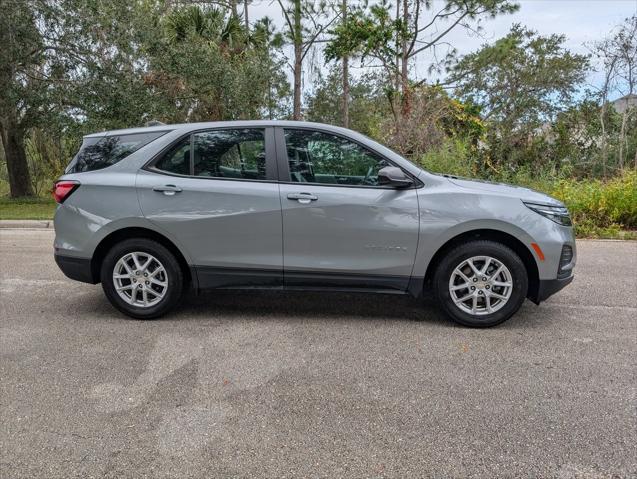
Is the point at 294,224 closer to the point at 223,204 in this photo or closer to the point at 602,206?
the point at 223,204

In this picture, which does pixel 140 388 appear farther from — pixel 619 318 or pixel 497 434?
pixel 619 318

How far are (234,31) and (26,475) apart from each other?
2042 cm

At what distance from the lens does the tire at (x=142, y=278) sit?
A: 435 cm

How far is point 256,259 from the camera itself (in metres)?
4.30

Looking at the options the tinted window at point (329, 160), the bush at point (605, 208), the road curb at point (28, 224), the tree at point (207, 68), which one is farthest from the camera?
the tree at point (207, 68)

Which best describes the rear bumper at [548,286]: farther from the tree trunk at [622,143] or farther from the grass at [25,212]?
the tree trunk at [622,143]

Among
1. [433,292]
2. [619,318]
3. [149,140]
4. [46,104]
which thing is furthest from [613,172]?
[46,104]

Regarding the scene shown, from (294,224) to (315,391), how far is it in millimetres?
1521

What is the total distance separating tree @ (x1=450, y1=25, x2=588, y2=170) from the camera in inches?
933

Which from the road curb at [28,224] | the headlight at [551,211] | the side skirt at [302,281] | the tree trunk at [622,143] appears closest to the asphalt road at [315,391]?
the side skirt at [302,281]

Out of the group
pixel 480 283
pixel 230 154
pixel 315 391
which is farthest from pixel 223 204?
pixel 480 283

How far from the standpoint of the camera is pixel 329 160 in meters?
4.31

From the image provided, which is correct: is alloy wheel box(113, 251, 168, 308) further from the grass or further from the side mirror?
the grass

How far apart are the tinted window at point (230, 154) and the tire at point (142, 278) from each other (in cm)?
82
